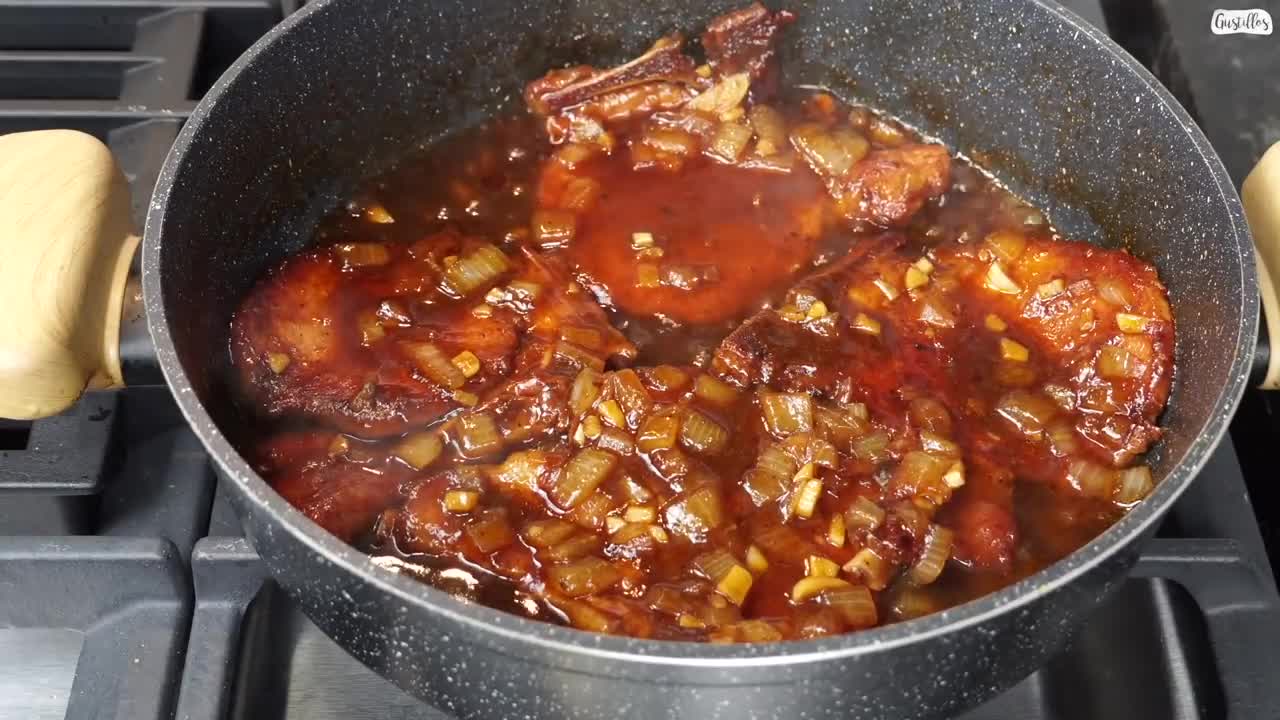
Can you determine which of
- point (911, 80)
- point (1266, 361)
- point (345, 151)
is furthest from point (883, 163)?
point (345, 151)

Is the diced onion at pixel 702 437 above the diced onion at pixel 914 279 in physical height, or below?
below

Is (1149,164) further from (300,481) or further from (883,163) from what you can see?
(300,481)

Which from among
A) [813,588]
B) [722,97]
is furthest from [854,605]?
[722,97]

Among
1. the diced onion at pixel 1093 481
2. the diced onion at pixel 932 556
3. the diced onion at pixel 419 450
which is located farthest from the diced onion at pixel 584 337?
the diced onion at pixel 1093 481

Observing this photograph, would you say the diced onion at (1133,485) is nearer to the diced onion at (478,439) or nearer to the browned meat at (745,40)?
the diced onion at (478,439)

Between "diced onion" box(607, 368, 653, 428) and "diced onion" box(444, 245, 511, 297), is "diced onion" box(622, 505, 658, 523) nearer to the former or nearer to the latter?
"diced onion" box(607, 368, 653, 428)

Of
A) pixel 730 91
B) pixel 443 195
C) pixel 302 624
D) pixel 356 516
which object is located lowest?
pixel 302 624

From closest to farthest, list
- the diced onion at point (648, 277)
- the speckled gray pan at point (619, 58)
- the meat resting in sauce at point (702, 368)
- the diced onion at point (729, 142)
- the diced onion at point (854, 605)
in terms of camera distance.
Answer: the speckled gray pan at point (619, 58)
the diced onion at point (854, 605)
the meat resting in sauce at point (702, 368)
the diced onion at point (648, 277)
the diced onion at point (729, 142)
